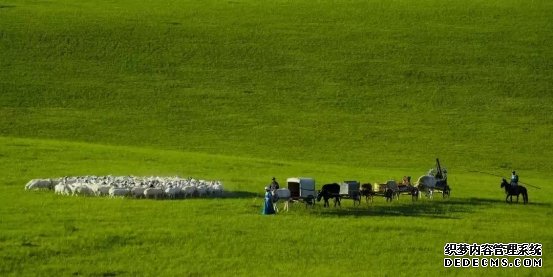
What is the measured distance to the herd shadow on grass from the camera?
33000mm

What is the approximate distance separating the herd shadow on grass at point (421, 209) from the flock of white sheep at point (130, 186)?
468 cm

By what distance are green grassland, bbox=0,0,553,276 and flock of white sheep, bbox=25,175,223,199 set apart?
3.27 feet

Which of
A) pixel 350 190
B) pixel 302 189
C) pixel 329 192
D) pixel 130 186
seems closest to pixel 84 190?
pixel 130 186

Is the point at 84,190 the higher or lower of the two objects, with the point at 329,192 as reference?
lower

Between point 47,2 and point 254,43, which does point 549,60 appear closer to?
point 254,43

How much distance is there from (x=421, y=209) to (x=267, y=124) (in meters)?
27.3

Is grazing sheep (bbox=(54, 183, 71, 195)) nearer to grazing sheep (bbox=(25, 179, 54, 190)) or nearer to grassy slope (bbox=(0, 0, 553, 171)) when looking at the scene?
grazing sheep (bbox=(25, 179, 54, 190))

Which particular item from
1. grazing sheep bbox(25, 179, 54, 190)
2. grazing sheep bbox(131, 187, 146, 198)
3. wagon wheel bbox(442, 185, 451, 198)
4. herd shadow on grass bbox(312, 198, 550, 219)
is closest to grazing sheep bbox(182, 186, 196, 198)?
grazing sheep bbox(131, 187, 146, 198)

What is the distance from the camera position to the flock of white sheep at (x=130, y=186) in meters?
34.8

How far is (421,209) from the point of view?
3441cm

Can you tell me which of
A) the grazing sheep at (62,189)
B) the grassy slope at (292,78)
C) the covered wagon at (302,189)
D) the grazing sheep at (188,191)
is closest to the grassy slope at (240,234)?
the grazing sheep at (62,189)

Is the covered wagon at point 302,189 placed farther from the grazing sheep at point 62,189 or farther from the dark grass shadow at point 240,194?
the grazing sheep at point 62,189

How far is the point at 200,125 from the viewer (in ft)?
198

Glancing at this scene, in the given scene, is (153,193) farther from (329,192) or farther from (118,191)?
(329,192)
